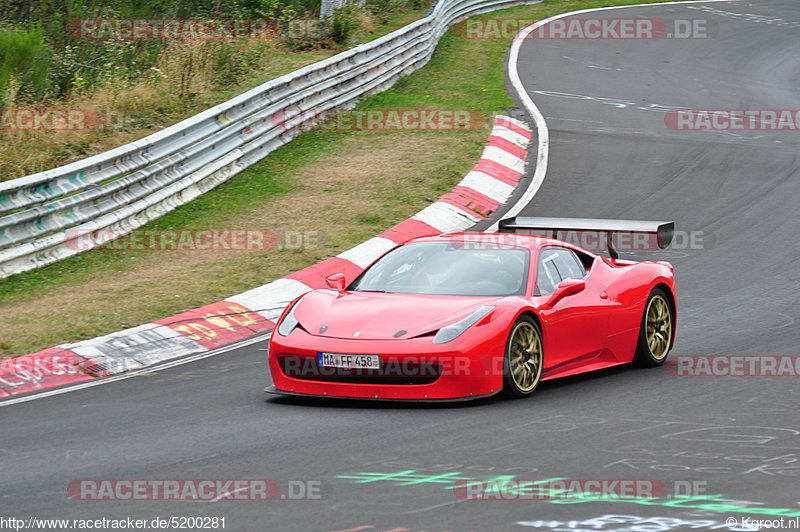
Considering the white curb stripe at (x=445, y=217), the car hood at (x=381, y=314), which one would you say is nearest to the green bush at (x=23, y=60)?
the white curb stripe at (x=445, y=217)

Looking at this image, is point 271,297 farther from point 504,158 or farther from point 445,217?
point 504,158

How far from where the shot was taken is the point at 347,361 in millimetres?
7613

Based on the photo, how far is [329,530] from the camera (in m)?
4.94

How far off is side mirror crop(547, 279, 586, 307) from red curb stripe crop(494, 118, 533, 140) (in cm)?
1083

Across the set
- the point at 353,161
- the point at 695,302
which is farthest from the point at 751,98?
the point at 695,302

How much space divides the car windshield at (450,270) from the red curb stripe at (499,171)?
768 cm

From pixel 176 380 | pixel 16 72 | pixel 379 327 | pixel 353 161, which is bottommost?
pixel 176 380

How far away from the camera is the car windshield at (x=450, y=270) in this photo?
8391 mm

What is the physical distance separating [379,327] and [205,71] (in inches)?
482

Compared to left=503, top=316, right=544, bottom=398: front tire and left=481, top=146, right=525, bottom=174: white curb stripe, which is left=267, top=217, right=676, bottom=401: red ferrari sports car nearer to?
left=503, top=316, right=544, bottom=398: front tire

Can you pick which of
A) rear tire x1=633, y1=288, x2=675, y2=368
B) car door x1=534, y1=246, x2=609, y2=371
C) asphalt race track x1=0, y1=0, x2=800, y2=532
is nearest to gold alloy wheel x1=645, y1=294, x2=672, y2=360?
rear tire x1=633, y1=288, x2=675, y2=368

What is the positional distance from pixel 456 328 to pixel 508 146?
11.0 meters

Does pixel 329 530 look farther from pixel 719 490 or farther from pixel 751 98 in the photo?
pixel 751 98

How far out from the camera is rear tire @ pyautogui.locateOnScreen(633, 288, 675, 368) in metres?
9.33
